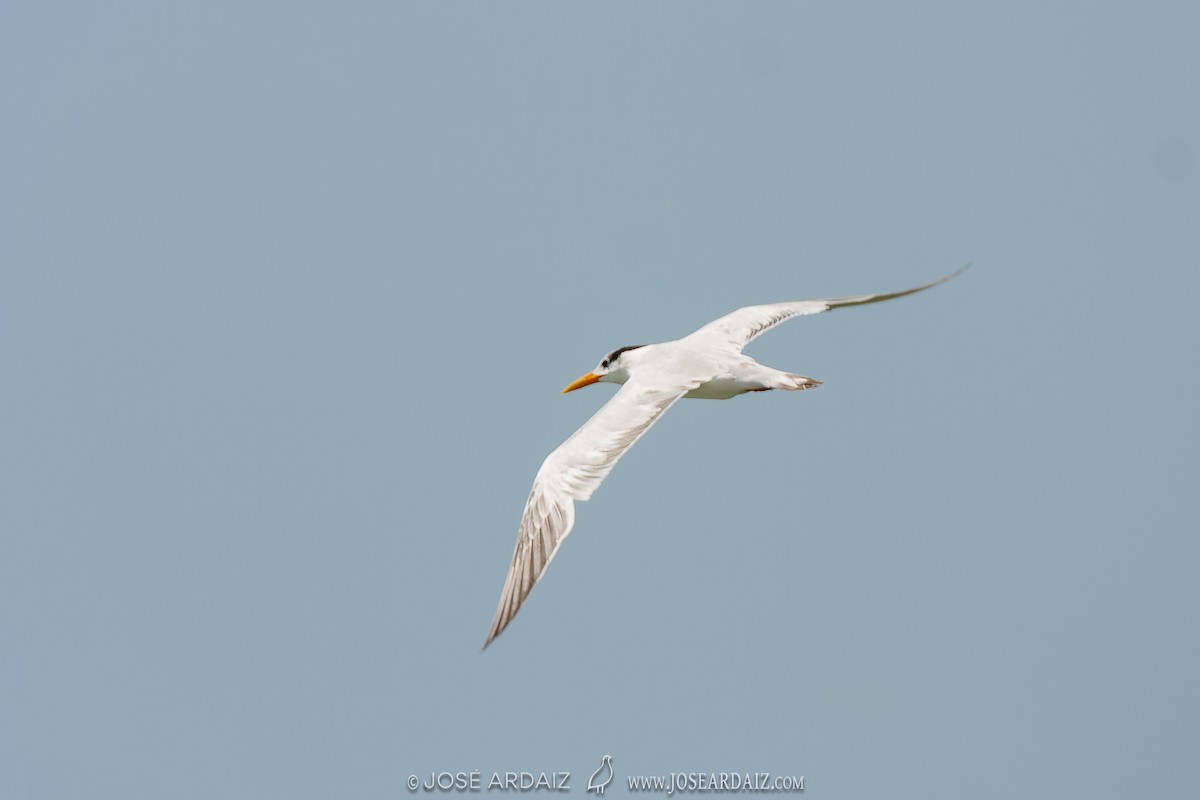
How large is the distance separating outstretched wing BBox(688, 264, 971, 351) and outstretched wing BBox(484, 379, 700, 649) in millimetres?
2815

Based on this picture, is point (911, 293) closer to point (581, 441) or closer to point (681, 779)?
point (581, 441)

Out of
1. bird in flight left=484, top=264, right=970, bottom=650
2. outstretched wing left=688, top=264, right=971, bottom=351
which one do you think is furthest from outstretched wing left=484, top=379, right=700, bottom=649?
outstretched wing left=688, top=264, right=971, bottom=351

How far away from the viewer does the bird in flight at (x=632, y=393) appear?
1257 cm

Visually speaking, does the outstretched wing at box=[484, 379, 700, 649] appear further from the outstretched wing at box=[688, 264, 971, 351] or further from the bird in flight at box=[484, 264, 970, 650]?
the outstretched wing at box=[688, 264, 971, 351]

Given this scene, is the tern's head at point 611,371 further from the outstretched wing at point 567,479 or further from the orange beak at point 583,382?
the outstretched wing at point 567,479

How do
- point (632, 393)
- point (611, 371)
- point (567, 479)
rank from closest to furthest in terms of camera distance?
point (567, 479) → point (632, 393) → point (611, 371)

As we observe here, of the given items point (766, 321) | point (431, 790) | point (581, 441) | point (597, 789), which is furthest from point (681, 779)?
point (766, 321)

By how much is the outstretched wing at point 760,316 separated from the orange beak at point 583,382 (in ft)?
5.52

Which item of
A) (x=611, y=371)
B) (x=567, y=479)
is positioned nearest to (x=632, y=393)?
(x=567, y=479)

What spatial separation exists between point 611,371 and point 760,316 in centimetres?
216

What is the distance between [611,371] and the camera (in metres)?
18.0

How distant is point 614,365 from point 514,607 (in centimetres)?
638

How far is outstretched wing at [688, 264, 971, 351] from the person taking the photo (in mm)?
17297

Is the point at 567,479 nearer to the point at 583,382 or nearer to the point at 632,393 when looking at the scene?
the point at 632,393
